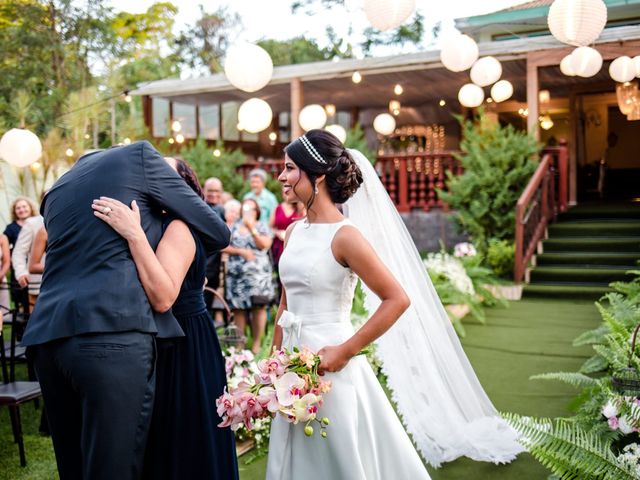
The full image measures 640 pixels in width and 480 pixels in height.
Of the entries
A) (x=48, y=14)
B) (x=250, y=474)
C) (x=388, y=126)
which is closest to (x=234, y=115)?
(x=48, y=14)

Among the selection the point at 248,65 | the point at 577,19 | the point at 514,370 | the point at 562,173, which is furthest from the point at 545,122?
the point at 514,370

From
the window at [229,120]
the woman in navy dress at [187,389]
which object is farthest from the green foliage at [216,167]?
the woman in navy dress at [187,389]

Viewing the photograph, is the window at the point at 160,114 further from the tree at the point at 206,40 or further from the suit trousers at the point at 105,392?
the suit trousers at the point at 105,392

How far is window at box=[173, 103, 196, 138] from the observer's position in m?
22.1

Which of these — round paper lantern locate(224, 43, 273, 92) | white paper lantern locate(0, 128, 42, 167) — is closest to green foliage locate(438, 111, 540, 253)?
round paper lantern locate(224, 43, 273, 92)

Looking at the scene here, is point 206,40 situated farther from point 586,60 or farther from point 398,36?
point 586,60

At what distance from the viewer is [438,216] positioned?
46.3ft

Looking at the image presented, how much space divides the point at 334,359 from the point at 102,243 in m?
0.94

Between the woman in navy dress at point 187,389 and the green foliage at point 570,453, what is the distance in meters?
1.46

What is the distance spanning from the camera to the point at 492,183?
11492mm

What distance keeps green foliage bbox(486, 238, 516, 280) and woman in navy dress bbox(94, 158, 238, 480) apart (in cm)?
900

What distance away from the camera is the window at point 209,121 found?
22.8m

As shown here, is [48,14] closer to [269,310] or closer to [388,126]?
[388,126]

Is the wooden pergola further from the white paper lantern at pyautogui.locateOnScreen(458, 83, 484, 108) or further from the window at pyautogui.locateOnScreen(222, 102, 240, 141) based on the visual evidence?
the window at pyautogui.locateOnScreen(222, 102, 240, 141)
